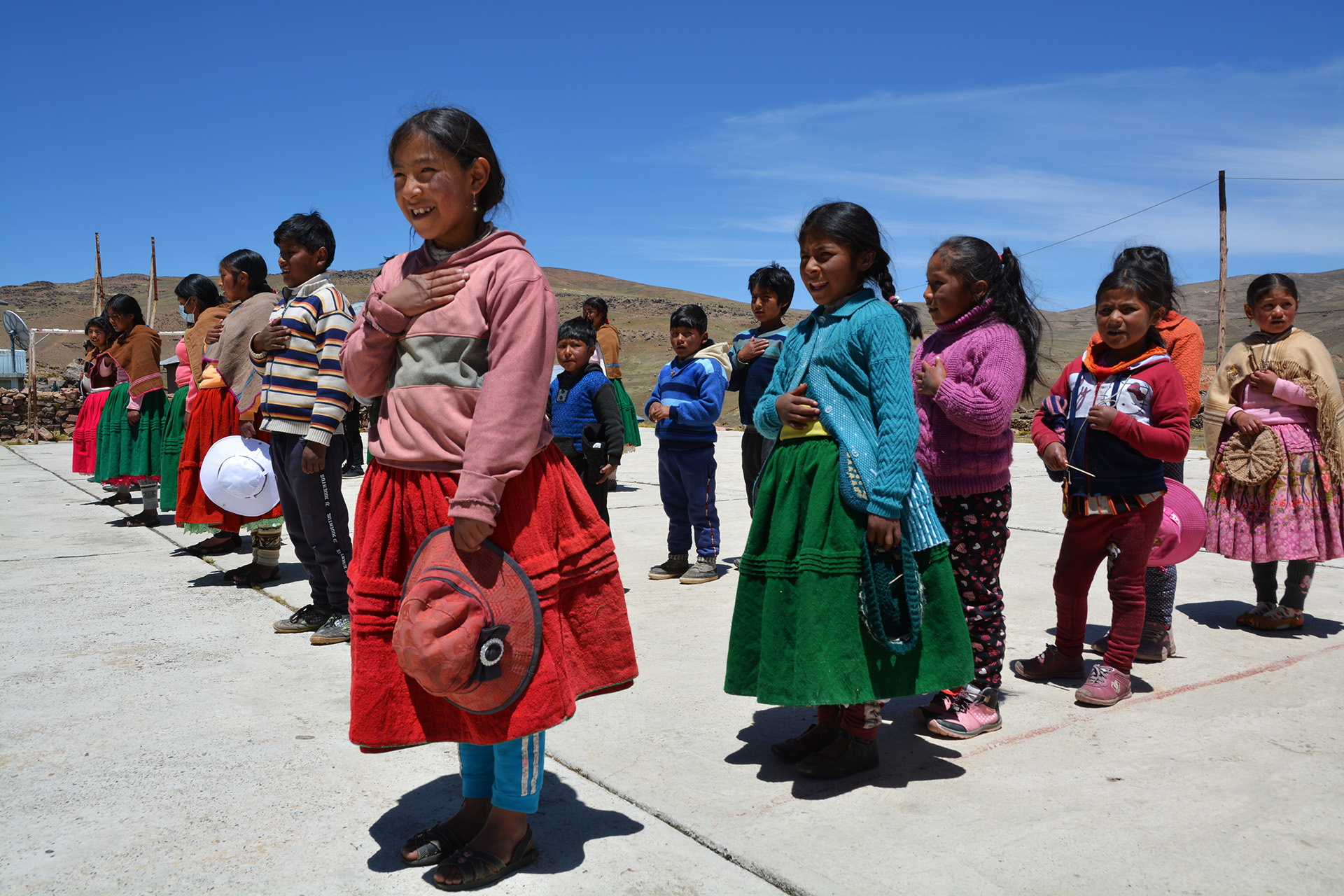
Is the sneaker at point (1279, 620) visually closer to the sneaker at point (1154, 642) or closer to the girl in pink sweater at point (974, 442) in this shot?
the sneaker at point (1154, 642)

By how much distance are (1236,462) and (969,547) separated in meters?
2.23

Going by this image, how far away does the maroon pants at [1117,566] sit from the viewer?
363 cm

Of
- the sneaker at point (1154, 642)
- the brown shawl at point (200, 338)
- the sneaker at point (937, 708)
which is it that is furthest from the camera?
the brown shawl at point (200, 338)

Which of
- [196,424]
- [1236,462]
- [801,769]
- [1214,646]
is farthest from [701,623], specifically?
[196,424]

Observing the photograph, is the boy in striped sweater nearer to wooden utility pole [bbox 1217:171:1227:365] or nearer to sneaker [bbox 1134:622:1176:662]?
sneaker [bbox 1134:622:1176:662]

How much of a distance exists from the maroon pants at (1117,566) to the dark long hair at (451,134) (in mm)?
2724

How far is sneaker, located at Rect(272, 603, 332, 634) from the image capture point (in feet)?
15.3

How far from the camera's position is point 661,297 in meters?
114

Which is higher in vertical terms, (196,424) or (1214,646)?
(196,424)

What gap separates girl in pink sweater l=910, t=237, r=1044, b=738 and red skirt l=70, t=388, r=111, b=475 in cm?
842

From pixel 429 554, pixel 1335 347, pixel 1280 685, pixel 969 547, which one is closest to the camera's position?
pixel 429 554

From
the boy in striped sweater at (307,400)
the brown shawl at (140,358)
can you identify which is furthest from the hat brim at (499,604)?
the brown shawl at (140,358)

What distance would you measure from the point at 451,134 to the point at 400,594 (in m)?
1.11

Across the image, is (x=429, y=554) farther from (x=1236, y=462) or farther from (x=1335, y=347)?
(x=1335, y=347)
